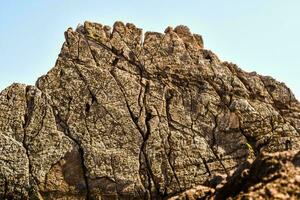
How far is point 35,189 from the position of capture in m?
35.9

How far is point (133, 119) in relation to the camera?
3891 cm

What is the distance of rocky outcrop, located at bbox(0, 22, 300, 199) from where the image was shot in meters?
36.7

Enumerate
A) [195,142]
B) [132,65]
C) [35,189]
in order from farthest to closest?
1. [132,65]
2. [195,142]
3. [35,189]

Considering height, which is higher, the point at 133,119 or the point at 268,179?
the point at 133,119

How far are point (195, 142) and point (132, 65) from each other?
791cm

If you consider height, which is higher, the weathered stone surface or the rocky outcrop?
the rocky outcrop

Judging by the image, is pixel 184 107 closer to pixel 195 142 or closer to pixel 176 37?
pixel 195 142

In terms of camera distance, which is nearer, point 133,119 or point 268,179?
point 268,179

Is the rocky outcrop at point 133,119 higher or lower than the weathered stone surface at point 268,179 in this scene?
higher

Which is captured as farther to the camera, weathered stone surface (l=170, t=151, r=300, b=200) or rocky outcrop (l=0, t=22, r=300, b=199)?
rocky outcrop (l=0, t=22, r=300, b=199)

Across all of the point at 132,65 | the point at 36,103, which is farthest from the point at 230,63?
the point at 36,103

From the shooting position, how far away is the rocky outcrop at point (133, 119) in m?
36.7

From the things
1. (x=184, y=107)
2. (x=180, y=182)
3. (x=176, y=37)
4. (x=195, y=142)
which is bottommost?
(x=180, y=182)

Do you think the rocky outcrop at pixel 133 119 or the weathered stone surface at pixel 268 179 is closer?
the weathered stone surface at pixel 268 179
